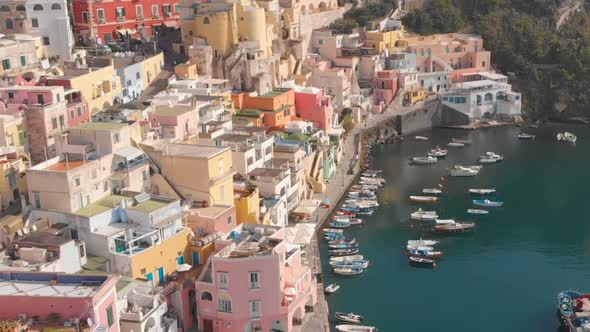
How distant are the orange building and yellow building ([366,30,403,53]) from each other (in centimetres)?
1364

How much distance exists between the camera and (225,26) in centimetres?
4294

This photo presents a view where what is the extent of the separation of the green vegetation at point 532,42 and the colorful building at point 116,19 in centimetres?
2037

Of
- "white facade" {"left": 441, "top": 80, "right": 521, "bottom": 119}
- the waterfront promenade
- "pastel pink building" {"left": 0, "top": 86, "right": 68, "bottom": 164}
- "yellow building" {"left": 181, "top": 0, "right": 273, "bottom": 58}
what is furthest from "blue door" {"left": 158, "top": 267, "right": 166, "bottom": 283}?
"white facade" {"left": 441, "top": 80, "right": 521, "bottom": 119}

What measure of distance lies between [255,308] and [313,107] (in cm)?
2002

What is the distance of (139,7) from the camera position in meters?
45.2

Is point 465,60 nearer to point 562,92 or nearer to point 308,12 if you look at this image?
point 562,92

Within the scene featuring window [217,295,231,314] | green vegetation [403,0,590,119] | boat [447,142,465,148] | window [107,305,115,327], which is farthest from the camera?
green vegetation [403,0,590,119]

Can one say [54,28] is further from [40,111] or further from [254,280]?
[254,280]

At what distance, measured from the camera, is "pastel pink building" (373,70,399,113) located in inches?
1988

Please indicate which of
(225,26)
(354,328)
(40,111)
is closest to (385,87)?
(225,26)

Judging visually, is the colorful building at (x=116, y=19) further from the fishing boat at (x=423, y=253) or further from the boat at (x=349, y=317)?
the boat at (x=349, y=317)

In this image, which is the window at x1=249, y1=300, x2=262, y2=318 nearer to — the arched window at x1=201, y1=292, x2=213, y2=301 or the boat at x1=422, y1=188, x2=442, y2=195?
the arched window at x1=201, y1=292, x2=213, y2=301

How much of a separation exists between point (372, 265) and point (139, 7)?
883 inches

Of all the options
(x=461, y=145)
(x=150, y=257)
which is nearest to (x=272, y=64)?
(x=461, y=145)
